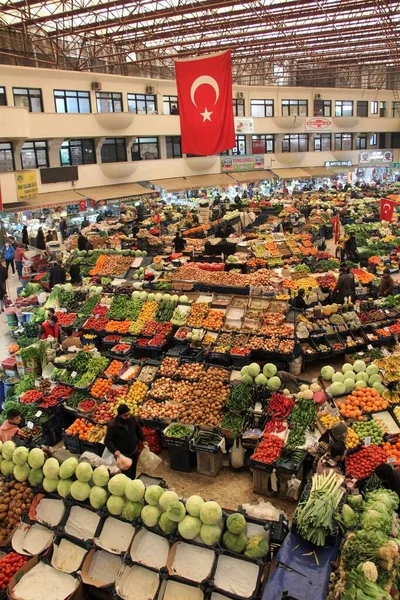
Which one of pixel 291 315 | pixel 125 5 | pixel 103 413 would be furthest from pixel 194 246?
pixel 125 5

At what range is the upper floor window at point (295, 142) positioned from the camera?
115 feet

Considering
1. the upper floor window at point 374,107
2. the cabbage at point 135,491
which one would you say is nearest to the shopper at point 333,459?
the cabbage at point 135,491

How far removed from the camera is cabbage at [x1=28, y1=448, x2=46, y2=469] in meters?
5.05

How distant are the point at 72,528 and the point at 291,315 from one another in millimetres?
5517

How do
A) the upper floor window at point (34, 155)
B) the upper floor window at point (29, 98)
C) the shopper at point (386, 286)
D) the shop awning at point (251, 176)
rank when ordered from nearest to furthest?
the shopper at point (386, 286) → the upper floor window at point (29, 98) → the upper floor window at point (34, 155) → the shop awning at point (251, 176)

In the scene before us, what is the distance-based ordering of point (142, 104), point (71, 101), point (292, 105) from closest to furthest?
point (71, 101), point (142, 104), point (292, 105)

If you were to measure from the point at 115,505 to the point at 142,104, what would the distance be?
83.4 ft

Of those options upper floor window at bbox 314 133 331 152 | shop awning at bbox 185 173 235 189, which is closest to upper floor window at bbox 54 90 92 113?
shop awning at bbox 185 173 235 189

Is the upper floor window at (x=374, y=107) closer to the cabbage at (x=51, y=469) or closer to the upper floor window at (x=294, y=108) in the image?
the upper floor window at (x=294, y=108)

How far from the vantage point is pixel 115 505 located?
4.62m

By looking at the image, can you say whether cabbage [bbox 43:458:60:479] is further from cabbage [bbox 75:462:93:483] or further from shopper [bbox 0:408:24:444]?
shopper [bbox 0:408:24:444]

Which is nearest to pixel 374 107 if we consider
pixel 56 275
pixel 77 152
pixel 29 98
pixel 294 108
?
pixel 294 108

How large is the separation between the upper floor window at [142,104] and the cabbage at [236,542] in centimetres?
2492

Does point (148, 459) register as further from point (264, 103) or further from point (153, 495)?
point (264, 103)
